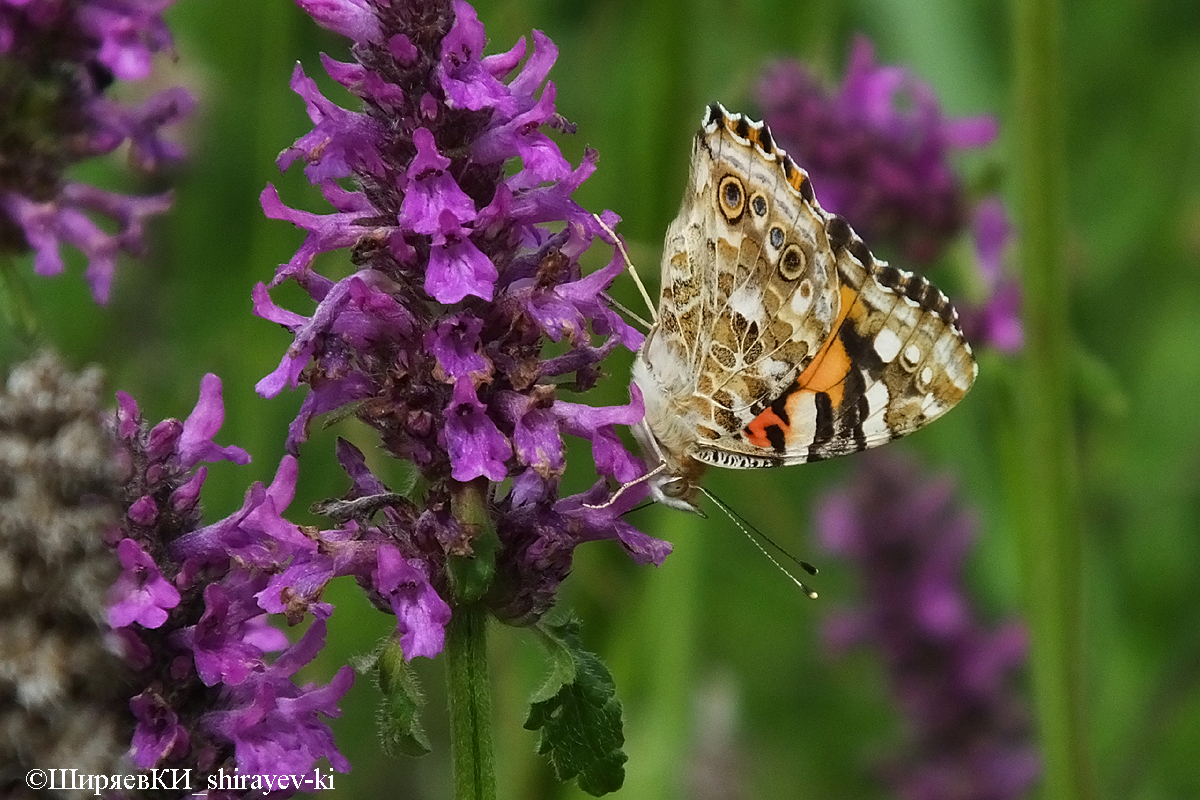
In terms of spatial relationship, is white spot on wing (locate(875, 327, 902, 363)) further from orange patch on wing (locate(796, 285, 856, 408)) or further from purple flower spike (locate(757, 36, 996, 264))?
purple flower spike (locate(757, 36, 996, 264))

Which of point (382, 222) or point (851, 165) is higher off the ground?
point (851, 165)

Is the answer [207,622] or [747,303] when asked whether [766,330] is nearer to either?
[747,303]

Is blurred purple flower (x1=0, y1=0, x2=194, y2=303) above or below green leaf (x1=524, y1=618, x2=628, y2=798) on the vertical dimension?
above

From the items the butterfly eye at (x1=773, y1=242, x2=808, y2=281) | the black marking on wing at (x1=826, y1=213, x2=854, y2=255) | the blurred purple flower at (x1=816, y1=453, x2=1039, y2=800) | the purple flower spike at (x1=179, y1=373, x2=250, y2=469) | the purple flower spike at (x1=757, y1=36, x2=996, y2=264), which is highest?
the purple flower spike at (x1=757, y1=36, x2=996, y2=264)

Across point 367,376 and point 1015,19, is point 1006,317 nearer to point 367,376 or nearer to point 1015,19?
point 1015,19

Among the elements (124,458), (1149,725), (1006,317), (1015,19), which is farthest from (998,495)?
(124,458)

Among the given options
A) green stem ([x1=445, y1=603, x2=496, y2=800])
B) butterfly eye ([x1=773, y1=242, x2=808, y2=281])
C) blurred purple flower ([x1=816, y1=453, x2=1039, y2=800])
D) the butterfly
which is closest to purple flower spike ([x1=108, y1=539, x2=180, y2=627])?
green stem ([x1=445, y1=603, x2=496, y2=800])

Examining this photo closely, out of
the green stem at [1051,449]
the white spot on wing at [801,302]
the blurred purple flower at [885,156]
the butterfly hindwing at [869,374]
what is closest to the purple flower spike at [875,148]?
the blurred purple flower at [885,156]
